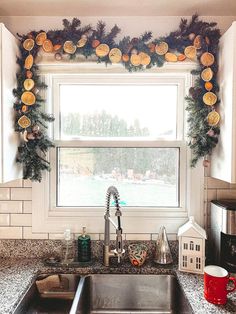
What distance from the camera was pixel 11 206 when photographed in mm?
1738

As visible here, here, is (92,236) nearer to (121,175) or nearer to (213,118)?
(121,175)

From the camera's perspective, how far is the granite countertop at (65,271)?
122 cm

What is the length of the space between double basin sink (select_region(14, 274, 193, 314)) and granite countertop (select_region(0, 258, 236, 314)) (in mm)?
31

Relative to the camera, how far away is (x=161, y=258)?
64.4 inches

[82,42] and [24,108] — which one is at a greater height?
[82,42]

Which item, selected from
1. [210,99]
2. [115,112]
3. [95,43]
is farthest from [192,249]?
[95,43]

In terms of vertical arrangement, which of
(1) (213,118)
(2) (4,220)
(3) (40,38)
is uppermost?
(3) (40,38)

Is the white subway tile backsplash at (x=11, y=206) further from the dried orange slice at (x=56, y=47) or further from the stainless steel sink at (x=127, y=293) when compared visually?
the dried orange slice at (x=56, y=47)

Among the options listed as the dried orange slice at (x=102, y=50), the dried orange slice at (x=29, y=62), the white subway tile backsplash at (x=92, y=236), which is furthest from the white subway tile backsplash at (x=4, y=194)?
the dried orange slice at (x=102, y=50)

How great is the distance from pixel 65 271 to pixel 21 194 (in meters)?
0.52

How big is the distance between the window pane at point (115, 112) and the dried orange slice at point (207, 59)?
33 cm

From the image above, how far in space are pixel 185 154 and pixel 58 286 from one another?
41.0 inches

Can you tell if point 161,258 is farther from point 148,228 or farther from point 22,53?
Answer: point 22,53

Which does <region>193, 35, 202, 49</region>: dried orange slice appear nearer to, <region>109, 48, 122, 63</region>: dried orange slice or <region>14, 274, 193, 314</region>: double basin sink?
<region>109, 48, 122, 63</region>: dried orange slice
